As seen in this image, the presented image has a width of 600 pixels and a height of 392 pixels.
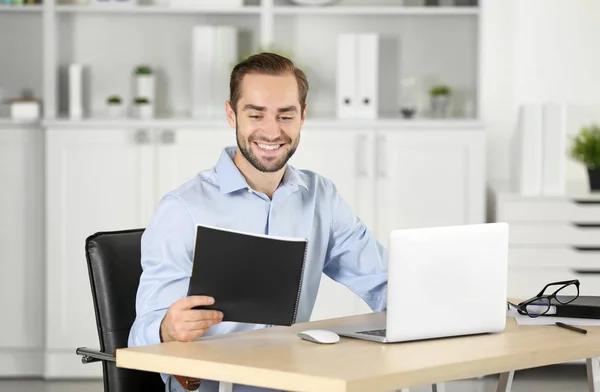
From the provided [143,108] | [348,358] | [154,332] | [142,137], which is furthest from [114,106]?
[348,358]

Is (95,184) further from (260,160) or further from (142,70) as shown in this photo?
(260,160)

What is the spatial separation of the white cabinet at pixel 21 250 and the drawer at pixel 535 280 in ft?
7.06

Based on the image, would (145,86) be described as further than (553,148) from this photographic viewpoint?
Yes

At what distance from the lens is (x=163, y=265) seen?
242 cm

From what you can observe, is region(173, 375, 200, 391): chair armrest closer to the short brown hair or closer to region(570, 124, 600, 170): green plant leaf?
the short brown hair

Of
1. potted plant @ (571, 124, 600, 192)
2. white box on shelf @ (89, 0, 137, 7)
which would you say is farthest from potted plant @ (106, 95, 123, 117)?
potted plant @ (571, 124, 600, 192)

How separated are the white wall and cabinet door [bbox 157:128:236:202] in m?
1.36

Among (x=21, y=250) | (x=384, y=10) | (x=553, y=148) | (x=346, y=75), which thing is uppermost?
(x=384, y=10)

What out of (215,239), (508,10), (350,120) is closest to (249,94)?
(215,239)

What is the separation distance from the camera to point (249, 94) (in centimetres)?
257

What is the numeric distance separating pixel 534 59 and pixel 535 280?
Answer: 1198mm

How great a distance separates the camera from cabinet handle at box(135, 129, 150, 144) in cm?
481

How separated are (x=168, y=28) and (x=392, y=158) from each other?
1320 mm

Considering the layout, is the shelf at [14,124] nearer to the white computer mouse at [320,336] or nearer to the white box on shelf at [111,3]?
the white box on shelf at [111,3]
